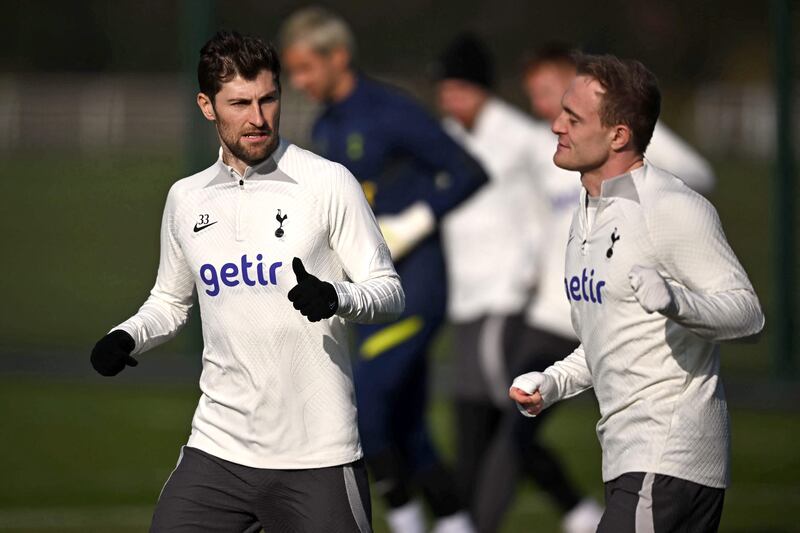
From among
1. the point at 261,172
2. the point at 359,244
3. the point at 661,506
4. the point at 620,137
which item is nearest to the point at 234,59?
the point at 261,172

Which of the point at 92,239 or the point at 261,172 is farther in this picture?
the point at 92,239

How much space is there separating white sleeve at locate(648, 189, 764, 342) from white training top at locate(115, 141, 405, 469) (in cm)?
82

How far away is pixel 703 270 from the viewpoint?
470cm

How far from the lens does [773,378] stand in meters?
13.4

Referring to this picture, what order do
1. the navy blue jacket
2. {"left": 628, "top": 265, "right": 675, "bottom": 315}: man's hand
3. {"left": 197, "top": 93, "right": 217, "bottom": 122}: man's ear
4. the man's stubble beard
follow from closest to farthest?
{"left": 628, "top": 265, "right": 675, "bottom": 315}: man's hand
the man's stubble beard
{"left": 197, "top": 93, "right": 217, "bottom": 122}: man's ear
the navy blue jacket

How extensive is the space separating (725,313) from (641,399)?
17.5 inches

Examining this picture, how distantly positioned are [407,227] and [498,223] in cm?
104

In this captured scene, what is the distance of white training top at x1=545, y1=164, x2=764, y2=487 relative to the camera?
186 inches

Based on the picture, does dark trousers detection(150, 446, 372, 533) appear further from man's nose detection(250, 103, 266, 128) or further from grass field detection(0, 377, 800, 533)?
grass field detection(0, 377, 800, 533)

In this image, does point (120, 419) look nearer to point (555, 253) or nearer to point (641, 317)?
point (555, 253)

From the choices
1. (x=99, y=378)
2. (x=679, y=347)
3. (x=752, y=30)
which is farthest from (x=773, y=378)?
(x=679, y=347)

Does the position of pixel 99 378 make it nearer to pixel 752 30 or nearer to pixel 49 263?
pixel 752 30

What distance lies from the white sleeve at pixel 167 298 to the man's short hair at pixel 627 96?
1.38 m

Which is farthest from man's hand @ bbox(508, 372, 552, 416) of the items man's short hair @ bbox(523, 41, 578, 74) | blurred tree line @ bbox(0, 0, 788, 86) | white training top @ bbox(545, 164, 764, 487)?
blurred tree line @ bbox(0, 0, 788, 86)
